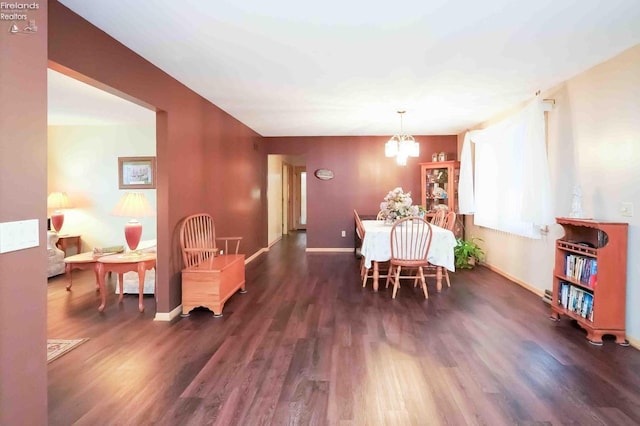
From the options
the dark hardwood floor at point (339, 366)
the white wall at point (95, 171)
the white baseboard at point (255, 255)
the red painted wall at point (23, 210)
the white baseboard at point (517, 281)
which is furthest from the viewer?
the white baseboard at point (255, 255)

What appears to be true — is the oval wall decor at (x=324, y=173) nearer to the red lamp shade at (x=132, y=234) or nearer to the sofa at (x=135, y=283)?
the sofa at (x=135, y=283)

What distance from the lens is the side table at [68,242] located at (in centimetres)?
534

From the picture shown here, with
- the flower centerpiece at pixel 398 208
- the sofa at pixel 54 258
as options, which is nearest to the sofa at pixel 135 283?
the sofa at pixel 54 258

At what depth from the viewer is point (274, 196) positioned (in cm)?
844

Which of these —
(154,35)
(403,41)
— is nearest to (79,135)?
(154,35)

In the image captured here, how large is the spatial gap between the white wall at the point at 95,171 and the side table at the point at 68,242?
0.08 meters

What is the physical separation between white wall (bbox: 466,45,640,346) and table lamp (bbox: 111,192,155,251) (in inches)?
180

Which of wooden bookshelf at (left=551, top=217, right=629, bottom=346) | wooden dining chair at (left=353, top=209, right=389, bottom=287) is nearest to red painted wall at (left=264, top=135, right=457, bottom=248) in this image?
wooden dining chair at (left=353, top=209, right=389, bottom=287)

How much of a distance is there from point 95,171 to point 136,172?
2.18 ft

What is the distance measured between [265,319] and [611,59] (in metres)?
3.83

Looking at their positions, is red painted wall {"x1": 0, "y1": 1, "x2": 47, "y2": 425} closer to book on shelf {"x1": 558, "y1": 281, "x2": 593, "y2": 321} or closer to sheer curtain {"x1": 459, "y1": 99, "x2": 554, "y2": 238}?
book on shelf {"x1": 558, "y1": 281, "x2": 593, "y2": 321}

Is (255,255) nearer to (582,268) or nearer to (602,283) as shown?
(582,268)

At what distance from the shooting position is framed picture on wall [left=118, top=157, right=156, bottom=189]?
5621 mm

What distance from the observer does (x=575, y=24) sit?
2.37m
